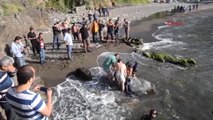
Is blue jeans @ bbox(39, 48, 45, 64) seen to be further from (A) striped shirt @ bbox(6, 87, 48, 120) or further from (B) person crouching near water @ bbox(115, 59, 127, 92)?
(A) striped shirt @ bbox(6, 87, 48, 120)

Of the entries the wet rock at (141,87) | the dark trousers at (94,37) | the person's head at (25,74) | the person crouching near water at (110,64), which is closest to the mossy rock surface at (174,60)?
the dark trousers at (94,37)

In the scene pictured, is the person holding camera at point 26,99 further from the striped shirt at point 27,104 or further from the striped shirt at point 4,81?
the striped shirt at point 4,81

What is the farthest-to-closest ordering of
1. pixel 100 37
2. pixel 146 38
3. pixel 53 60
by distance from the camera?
pixel 146 38
pixel 100 37
pixel 53 60

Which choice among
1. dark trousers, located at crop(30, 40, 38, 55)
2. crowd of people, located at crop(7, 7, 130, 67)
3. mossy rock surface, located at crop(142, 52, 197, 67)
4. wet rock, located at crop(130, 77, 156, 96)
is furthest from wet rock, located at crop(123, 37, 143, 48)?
wet rock, located at crop(130, 77, 156, 96)

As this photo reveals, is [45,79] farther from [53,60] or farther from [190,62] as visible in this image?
[190,62]

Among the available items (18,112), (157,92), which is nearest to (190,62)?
(157,92)

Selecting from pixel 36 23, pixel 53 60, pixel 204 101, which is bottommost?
pixel 204 101

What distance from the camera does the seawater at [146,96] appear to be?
1534cm

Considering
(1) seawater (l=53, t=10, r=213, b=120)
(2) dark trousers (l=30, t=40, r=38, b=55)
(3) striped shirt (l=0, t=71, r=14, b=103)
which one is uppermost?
(3) striped shirt (l=0, t=71, r=14, b=103)

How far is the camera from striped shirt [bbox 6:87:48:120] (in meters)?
5.41

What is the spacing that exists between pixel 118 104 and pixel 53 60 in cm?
718

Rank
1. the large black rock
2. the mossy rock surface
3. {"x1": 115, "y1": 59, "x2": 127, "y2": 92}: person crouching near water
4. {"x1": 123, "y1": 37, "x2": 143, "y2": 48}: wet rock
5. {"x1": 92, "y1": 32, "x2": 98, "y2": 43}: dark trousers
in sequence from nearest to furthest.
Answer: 1. {"x1": 115, "y1": 59, "x2": 127, "y2": 92}: person crouching near water
2. the large black rock
3. the mossy rock surface
4. {"x1": 92, "y1": 32, "x2": 98, "y2": 43}: dark trousers
5. {"x1": 123, "y1": 37, "x2": 143, "y2": 48}: wet rock

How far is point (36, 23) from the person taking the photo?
28859mm

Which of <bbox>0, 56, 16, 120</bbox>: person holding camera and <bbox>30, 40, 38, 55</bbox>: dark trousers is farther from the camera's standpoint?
<bbox>30, 40, 38, 55</bbox>: dark trousers
